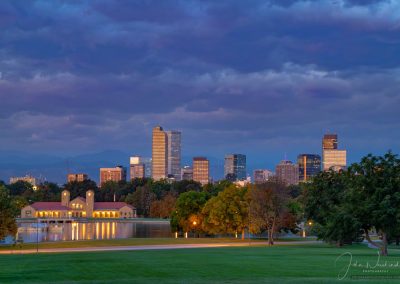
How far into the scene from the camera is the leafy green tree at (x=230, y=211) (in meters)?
81.0

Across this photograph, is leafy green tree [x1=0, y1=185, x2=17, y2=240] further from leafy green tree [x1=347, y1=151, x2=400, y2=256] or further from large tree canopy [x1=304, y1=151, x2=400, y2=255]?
leafy green tree [x1=347, y1=151, x2=400, y2=256]

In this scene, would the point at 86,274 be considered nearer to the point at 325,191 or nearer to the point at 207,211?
the point at 325,191

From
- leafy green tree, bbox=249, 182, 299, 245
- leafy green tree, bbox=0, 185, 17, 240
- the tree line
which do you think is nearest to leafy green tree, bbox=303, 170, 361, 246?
the tree line

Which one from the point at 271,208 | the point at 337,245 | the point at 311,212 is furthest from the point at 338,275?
the point at 271,208

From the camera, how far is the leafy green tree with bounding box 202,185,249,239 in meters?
81.0

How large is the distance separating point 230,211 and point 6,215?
1091 inches

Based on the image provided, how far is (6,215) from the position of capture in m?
69.7

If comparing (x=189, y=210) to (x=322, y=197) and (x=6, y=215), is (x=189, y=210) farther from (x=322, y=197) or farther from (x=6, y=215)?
(x=322, y=197)

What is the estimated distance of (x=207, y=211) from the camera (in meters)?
88.2

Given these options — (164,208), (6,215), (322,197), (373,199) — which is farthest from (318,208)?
(164,208)

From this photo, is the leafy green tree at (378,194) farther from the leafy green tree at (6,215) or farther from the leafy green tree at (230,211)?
the leafy green tree at (6,215)

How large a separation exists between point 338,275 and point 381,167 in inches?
663

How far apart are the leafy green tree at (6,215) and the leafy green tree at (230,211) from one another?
2558 cm

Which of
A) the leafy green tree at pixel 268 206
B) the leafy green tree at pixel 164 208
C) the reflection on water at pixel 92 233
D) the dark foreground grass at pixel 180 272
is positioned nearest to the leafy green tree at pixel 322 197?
the leafy green tree at pixel 268 206
